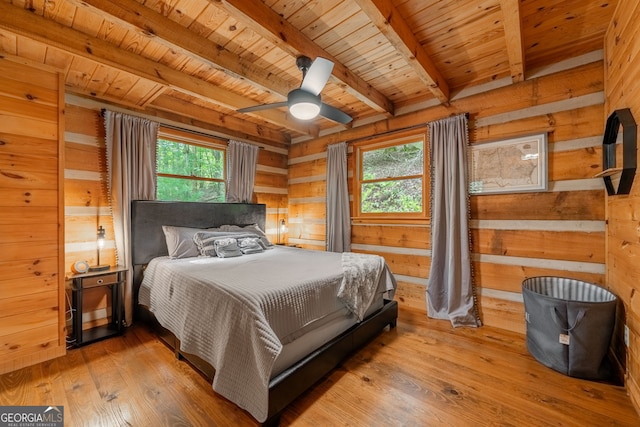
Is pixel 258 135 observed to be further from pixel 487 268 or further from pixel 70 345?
pixel 487 268

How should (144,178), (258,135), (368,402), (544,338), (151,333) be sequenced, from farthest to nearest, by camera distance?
(258,135), (144,178), (151,333), (544,338), (368,402)

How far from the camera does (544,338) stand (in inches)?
84.7

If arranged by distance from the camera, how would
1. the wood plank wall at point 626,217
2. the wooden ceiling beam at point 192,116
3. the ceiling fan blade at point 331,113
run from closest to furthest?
the wood plank wall at point 626,217 < the ceiling fan blade at point 331,113 < the wooden ceiling beam at point 192,116

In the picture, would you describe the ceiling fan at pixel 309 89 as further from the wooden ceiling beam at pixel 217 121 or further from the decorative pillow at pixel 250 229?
the decorative pillow at pixel 250 229

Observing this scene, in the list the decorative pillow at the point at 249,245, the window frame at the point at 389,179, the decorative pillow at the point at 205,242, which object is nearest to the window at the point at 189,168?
the decorative pillow at the point at 205,242

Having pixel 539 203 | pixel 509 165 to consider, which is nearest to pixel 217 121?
pixel 509 165

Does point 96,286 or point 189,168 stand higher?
point 189,168

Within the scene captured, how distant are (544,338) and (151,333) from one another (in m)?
3.57

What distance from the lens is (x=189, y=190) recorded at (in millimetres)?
3721

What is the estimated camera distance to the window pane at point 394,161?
141 inches

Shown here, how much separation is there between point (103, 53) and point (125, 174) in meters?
1.22

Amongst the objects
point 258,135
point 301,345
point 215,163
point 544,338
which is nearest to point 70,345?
point 301,345

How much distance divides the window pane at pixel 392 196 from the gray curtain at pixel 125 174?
2899 millimetres
